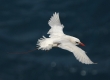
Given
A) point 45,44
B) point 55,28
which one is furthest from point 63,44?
point 55,28

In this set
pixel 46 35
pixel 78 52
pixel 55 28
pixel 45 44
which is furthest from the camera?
pixel 46 35

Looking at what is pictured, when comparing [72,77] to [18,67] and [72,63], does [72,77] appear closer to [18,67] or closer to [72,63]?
[72,63]

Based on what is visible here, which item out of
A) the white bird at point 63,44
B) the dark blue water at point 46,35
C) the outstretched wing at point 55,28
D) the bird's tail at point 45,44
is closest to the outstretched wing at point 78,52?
the white bird at point 63,44

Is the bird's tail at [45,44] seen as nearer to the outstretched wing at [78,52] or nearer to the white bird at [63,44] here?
the white bird at [63,44]

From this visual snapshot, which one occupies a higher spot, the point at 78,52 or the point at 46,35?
the point at 46,35

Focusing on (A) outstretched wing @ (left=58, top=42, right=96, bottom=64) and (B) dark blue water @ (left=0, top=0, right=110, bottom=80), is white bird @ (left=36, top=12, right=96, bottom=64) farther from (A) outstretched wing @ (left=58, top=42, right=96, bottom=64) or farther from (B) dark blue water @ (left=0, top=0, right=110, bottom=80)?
(B) dark blue water @ (left=0, top=0, right=110, bottom=80)

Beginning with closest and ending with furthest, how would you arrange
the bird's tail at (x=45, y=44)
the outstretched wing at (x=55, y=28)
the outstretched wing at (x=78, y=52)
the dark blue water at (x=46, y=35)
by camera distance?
the outstretched wing at (x=78, y=52) → the bird's tail at (x=45, y=44) → the outstretched wing at (x=55, y=28) → the dark blue water at (x=46, y=35)

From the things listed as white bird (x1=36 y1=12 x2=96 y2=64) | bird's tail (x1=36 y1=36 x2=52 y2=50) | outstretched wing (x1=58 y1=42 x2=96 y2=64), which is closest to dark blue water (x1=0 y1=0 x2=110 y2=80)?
white bird (x1=36 y1=12 x2=96 y2=64)

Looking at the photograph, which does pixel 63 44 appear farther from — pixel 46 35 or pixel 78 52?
pixel 46 35

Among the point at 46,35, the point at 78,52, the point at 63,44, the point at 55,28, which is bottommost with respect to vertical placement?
the point at 78,52
